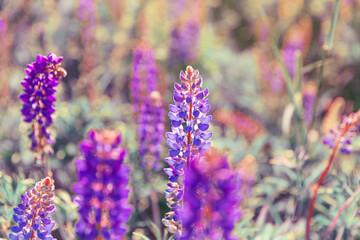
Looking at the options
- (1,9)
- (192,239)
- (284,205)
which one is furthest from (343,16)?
(192,239)

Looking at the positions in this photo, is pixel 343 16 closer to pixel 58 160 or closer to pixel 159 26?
pixel 159 26

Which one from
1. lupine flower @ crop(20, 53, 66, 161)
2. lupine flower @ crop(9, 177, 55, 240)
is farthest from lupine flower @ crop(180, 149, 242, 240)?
lupine flower @ crop(20, 53, 66, 161)

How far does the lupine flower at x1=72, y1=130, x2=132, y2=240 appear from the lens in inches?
39.3

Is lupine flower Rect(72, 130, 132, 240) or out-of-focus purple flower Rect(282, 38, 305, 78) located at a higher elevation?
out-of-focus purple flower Rect(282, 38, 305, 78)

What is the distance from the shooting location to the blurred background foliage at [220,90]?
239 centimetres

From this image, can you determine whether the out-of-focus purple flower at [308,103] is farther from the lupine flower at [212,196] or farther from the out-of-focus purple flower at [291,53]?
the lupine flower at [212,196]

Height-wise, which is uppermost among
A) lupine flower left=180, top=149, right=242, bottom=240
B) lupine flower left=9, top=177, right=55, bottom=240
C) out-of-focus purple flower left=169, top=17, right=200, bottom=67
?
out-of-focus purple flower left=169, top=17, right=200, bottom=67

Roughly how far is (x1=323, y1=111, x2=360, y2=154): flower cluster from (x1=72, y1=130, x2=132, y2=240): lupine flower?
1094 millimetres

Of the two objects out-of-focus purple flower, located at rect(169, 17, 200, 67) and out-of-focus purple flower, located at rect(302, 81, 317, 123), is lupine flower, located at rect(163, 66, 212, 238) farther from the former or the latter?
out-of-focus purple flower, located at rect(169, 17, 200, 67)

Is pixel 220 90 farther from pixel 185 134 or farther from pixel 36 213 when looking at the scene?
pixel 36 213

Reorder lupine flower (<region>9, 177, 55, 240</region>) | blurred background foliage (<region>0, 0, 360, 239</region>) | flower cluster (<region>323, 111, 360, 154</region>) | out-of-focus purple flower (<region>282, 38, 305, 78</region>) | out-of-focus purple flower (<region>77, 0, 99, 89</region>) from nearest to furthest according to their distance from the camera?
lupine flower (<region>9, 177, 55, 240</region>) → flower cluster (<region>323, 111, 360, 154</region>) → blurred background foliage (<region>0, 0, 360, 239</region>) → out-of-focus purple flower (<region>77, 0, 99, 89</region>) → out-of-focus purple flower (<region>282, 38, 305, 78</region>)

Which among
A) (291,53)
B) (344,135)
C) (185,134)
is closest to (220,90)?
(291,53)

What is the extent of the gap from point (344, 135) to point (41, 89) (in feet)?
4.49

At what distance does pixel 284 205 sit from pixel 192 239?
1.77m
